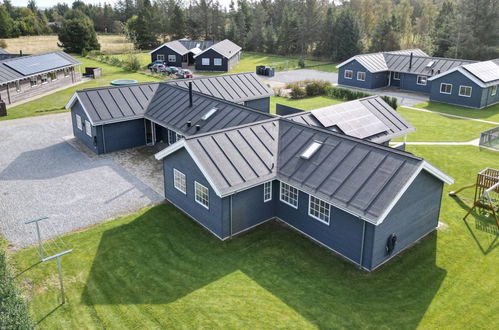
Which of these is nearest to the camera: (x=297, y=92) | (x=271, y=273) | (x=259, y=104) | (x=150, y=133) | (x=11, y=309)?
(x=11, y=309)

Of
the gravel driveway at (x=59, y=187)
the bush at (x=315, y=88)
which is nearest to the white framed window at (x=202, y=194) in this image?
the gravel driveway at (x=59, y=187)

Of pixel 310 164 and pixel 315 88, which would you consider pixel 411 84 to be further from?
pixel 310 164

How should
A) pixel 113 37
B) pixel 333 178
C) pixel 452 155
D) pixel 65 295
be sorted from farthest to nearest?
pixel 113 37 < pixel 452 155 < pixel 333 178 < pixel 65 295

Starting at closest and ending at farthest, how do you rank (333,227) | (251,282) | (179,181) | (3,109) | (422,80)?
(251,282) < (333,227) < (179,181) < (3,109) < (422,80)

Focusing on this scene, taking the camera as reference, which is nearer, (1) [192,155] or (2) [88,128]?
(1) [192,155]

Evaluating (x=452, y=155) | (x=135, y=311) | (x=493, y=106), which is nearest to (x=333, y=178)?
(x=135, y=311)

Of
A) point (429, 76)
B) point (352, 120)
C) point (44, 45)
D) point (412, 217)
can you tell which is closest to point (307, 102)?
point (429, 76)

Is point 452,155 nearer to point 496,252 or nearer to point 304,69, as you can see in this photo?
point 496,252

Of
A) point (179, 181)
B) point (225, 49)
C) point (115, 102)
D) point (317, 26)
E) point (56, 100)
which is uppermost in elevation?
point (317, 26)
